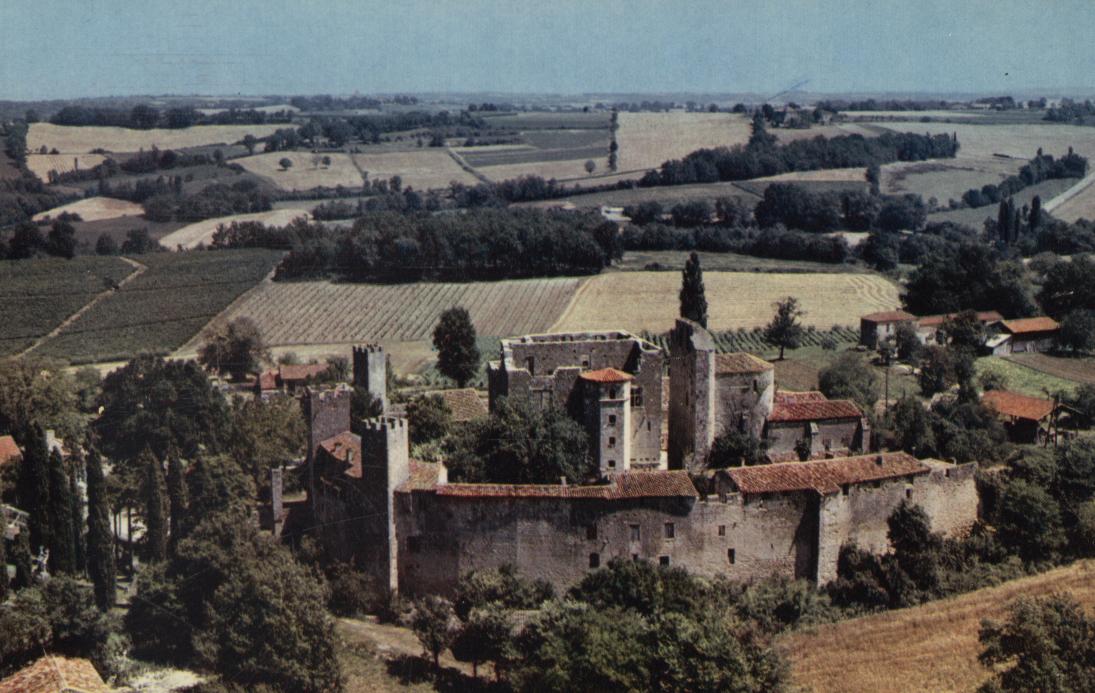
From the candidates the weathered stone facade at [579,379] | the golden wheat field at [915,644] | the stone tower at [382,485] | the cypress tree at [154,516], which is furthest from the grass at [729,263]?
the stone tower at [382,485]

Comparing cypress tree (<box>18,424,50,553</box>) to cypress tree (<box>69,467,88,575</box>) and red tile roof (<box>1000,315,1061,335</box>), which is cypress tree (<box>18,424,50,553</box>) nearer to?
cypress tree (<box>69,467,88,575</box>)

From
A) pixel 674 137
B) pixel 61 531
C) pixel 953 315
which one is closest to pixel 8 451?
pixel 61 531

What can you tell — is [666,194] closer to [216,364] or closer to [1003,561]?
[216,364]

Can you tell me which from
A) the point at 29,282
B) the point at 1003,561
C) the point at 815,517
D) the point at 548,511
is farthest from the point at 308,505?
the point at 29,282

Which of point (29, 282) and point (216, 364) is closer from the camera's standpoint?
point (216, 364)

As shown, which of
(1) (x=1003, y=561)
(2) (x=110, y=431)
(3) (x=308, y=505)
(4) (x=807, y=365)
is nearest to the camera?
(1) (x=1003, y=561)

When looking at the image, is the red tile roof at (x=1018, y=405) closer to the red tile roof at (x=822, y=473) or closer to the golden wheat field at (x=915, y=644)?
the red tile roof at (x=822, y=473)

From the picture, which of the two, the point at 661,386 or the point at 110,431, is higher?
the point at 661,386
